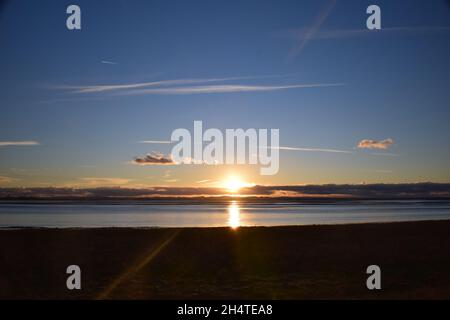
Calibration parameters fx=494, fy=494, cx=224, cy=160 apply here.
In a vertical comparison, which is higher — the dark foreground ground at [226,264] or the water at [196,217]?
the water at [196,217]

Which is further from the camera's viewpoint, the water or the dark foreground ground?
the water

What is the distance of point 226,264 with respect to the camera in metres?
15.6

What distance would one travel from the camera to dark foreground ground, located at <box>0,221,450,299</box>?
39.3 ft

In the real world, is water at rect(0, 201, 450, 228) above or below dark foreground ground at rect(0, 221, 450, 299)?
above

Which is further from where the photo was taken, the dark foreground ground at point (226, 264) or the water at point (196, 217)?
the water at point (196, 217)

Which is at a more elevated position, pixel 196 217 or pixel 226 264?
pixel 196 217

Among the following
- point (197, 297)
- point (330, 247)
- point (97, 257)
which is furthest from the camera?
point (330, 247)

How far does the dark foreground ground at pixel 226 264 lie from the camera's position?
12.0 meters

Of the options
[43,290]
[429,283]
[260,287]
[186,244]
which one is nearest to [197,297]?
[260,287]

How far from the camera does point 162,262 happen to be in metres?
15.8

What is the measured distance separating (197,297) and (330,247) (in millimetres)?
8275

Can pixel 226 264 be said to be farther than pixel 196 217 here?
No
